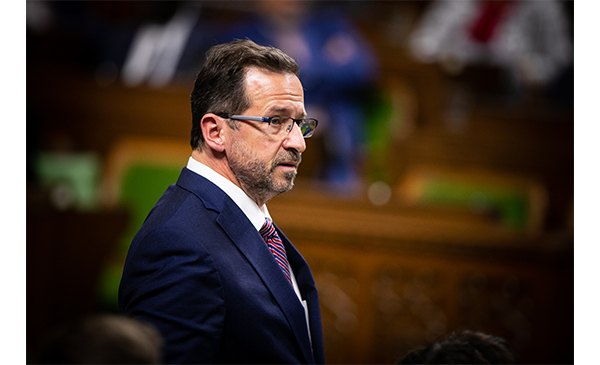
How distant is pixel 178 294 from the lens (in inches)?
32.2

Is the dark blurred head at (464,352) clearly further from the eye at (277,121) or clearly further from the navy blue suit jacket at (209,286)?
the eye at (277,121)

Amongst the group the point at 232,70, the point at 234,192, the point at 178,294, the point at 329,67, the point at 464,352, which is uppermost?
the point at 329,67

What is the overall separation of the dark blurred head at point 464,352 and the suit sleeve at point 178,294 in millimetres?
322

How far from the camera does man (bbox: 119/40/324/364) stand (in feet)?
2.73

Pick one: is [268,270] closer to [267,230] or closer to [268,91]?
[267,230]

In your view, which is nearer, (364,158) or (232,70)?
(232,70)

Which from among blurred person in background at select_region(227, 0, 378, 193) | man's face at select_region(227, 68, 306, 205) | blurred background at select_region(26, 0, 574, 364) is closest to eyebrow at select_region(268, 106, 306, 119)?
man's face at select_region(227, 68, 306, 205)

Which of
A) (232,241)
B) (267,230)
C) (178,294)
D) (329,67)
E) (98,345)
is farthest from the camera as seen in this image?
(329,67)

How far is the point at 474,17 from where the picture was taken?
13.6 ft

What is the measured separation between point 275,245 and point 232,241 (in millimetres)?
142

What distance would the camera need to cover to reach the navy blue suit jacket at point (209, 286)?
2.69 feet

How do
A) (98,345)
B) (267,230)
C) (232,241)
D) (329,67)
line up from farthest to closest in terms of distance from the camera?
(329,67) → (267,230) → (232,241) → (98,345)

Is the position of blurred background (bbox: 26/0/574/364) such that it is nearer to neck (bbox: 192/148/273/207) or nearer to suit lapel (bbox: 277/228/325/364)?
suit lapel (bbox: 277/228/325/364)

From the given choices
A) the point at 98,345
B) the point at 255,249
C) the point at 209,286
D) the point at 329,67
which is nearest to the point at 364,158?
the point at 329,67
